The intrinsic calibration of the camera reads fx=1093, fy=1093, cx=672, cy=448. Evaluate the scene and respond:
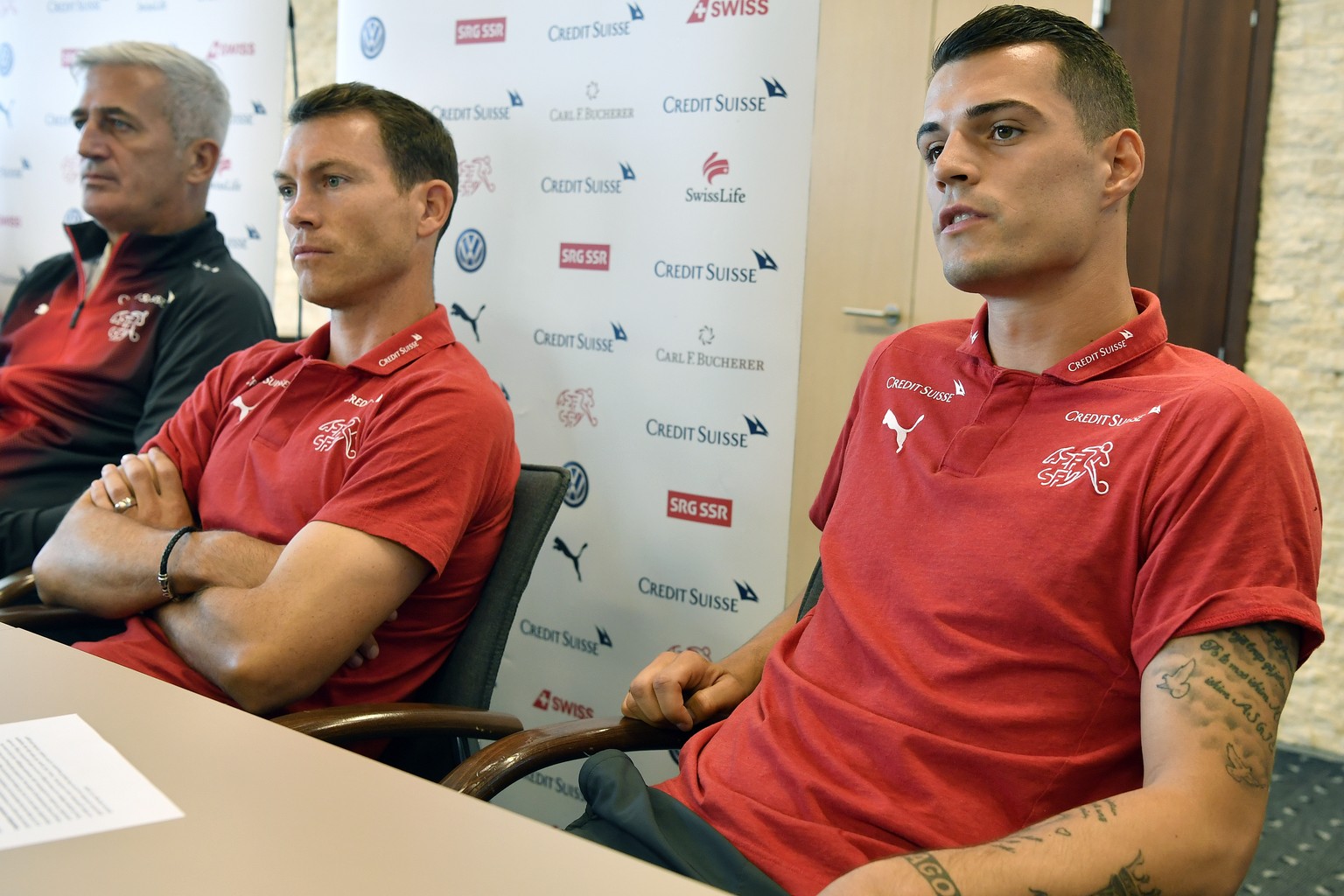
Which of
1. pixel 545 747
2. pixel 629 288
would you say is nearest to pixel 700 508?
pixel 629 288

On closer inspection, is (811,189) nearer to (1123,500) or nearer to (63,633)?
(1123,500)

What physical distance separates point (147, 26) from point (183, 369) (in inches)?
78.7

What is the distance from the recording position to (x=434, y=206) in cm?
213

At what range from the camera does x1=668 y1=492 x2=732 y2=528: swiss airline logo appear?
254 cm

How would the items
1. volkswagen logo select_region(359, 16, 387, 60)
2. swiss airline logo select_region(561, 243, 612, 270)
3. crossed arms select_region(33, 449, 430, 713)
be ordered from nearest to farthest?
crossed arms select_region(33, 449, 430, 713), swiss airline logo select_region(561, 243, 612, 270), volkswagen logo select_region(359, 16, 387, 60)

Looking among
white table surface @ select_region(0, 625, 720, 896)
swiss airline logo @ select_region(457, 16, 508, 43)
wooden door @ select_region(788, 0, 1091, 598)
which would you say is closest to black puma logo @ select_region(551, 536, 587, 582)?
wooden door @ select_region(788, 0, 1091, 598)

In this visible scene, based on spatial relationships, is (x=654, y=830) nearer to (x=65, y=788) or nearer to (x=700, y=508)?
(x=65, y=788)

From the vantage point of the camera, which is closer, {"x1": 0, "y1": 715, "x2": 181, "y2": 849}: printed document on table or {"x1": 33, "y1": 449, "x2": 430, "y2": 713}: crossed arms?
{"x1": 0, "y1": 715, "x2": 181, "y2": 849}: printed document on table

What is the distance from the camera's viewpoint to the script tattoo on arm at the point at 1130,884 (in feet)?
3.29

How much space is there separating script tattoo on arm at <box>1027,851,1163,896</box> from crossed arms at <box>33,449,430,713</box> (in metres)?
1.03

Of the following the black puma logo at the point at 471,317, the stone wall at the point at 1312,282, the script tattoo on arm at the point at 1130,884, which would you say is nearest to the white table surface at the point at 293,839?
the script tattoo on arm at the point at 1130,884

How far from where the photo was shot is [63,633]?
2.05m

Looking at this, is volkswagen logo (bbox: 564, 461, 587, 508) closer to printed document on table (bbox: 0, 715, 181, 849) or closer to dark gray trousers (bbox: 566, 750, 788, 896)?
dark gray trousers (bbox: 566, 750, 788, 896)

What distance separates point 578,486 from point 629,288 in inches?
20.5
